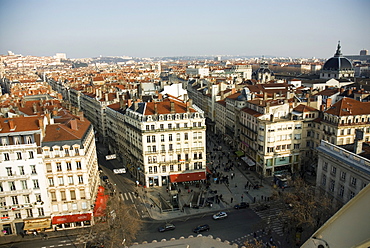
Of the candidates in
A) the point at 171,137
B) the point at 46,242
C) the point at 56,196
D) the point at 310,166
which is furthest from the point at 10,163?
the point at 310,166

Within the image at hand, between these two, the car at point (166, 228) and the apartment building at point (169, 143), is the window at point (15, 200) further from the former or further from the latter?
the apartment building at point (169, 143)

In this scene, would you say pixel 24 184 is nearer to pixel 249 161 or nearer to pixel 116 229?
pixel 116 229

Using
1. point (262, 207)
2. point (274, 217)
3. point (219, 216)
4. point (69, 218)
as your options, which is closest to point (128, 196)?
point (69, 218)

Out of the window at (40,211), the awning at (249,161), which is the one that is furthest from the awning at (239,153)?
the window at (40,211)

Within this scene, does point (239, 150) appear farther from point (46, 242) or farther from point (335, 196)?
point (46, 242)

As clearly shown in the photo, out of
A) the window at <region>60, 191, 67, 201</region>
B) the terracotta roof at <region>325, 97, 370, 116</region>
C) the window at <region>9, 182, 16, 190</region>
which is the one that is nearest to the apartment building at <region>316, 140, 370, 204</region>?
the terracotta roof at <region>325, 97, 370, 116</region>

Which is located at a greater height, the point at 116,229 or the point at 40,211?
the point at 116,229
